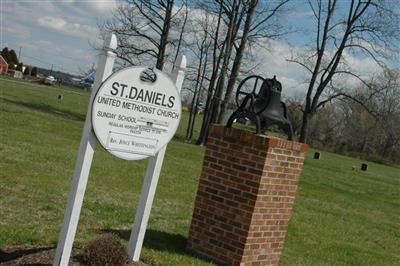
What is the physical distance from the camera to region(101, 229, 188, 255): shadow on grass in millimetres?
6523

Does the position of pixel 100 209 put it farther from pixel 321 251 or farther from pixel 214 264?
pixel 321 251

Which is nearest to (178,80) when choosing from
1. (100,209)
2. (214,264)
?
(214,264)

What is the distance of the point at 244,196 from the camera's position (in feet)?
20.0

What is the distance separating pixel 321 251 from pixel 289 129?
9.60 feet

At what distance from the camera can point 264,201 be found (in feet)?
20.0

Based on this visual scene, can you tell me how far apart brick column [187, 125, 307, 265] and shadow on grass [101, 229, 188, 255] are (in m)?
0.21

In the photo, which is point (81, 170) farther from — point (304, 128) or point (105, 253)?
point (304, 128)

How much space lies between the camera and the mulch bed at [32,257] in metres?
4.95

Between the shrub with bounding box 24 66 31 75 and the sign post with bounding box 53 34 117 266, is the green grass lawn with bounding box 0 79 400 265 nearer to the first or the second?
the sign post with bounding box 53 34 117 266

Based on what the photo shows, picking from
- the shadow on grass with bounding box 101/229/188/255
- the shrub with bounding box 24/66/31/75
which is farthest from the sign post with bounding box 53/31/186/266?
the shrub with bounding box 24/66/31/75

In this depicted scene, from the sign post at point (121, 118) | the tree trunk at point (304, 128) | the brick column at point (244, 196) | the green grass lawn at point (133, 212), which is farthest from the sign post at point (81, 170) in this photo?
the tree trunk at point (304, 128)

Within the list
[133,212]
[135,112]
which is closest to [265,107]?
[135,112]

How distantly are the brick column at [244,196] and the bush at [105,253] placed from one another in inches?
55.5

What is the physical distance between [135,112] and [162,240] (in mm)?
2626
